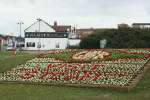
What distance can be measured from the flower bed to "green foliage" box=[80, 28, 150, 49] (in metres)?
21.3

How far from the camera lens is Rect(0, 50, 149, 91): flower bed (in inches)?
856

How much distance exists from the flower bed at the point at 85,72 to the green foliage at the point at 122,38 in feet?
69.9

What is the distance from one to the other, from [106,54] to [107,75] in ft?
28.2

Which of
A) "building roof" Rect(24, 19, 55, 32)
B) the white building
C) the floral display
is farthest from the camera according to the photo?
"building roof" Rect(24, 19, 55, 32)

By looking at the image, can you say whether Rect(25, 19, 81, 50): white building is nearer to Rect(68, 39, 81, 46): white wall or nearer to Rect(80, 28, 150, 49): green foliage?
Rect(68, 39, 81, 46): white wall

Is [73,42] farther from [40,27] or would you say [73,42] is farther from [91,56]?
[91,56]

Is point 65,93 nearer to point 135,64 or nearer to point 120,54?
point 135,64

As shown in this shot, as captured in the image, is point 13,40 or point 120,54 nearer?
point 120,54

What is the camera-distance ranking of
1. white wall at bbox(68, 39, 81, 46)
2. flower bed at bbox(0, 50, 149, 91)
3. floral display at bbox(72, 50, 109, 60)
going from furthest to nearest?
white wall at bbox(68, 39, 81, 46), floral display at bbox(72, 50, 109, 60), flower bed at bbox(0, 50, 149, 91)

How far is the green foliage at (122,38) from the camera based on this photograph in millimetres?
51281

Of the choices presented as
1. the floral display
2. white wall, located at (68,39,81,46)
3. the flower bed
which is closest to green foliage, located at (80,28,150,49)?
the floral display

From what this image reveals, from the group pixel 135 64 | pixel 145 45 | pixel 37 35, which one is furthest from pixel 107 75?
pixel 37 35

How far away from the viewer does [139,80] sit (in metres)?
21.4

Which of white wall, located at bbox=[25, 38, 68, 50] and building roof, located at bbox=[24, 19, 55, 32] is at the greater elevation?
building roof, located at bbox=[24, 19, 55, 32]
